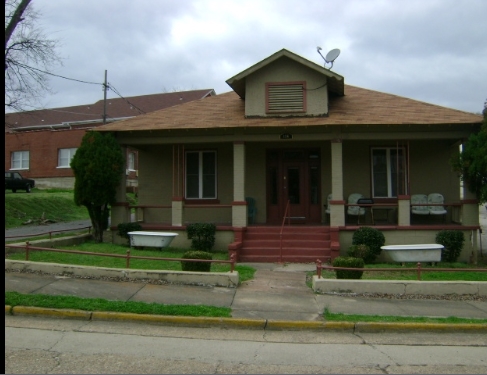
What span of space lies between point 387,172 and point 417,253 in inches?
170

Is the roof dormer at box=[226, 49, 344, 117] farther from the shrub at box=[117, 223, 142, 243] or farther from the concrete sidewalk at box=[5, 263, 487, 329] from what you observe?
the concrete sidewalk at box=[5, 263, 487, 329]

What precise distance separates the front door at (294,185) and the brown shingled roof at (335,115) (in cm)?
198

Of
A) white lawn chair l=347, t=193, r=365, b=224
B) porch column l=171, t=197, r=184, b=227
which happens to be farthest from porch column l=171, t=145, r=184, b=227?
white lawn chair l=347, t=193, r=365, b=224

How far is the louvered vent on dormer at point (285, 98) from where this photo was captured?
52.2 ft

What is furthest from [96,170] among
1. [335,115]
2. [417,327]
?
[417,327]

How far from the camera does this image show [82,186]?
1508 cm

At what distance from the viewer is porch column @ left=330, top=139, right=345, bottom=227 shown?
49.0 ft

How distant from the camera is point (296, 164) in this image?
17359mm

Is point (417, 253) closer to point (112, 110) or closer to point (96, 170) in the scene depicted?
point (96, 170)

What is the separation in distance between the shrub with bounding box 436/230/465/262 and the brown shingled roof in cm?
319

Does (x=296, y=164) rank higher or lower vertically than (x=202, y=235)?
higher

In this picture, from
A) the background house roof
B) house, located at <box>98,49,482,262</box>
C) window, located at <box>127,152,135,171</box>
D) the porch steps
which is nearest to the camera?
the porch steps

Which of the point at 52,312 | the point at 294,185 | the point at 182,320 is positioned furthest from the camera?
the point at 294,185

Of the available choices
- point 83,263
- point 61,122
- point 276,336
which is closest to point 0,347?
point 276,336
